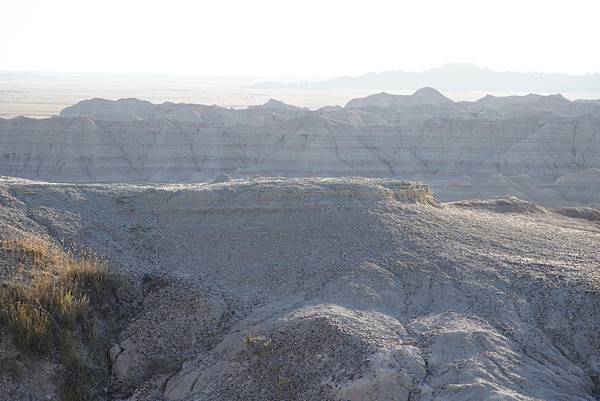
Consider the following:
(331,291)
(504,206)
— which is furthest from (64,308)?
(504,206)

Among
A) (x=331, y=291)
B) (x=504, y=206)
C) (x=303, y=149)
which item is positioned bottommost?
(x=303, y=149)

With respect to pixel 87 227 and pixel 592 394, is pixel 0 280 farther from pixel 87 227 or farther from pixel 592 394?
pixel 592 394

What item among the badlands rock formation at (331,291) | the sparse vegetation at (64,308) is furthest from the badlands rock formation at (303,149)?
the sparse vegetation at (64,308)

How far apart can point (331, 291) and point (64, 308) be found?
13.9ft

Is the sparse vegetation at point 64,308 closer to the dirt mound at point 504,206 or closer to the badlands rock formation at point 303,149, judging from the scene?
the dirt mound at point 504,206

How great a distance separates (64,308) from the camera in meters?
9.79

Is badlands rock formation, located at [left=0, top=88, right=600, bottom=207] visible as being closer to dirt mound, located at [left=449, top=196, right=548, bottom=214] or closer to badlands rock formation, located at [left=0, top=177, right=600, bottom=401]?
dirt mound, located at [left=449, top=196, right=548, bottom=214]

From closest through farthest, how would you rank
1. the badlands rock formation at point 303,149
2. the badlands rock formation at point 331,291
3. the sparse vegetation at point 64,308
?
the badlands rock formation at point 331,291 → the sparse vegetation at point 64,308 → the badlands rock formation at point 303,149

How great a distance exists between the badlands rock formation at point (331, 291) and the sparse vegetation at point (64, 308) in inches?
14.6

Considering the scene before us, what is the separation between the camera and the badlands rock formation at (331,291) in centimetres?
871

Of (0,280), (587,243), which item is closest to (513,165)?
(587,243)

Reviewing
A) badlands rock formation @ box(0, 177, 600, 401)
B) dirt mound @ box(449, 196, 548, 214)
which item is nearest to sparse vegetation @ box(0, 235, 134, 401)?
badlands rock formation @ box(0, 177, 600, 401)

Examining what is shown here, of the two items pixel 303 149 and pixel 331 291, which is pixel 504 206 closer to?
pixel 331 291

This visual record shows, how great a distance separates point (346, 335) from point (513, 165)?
3392 cm
